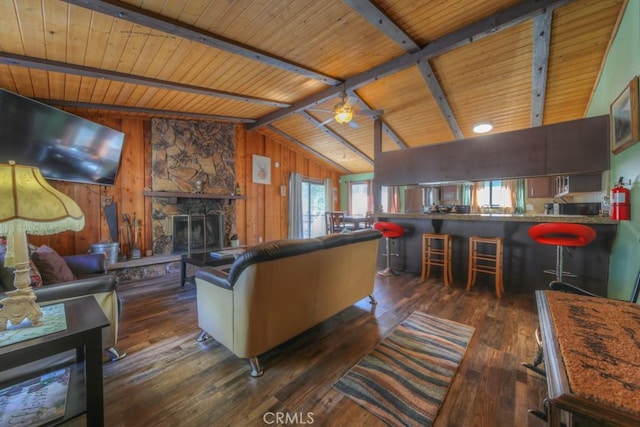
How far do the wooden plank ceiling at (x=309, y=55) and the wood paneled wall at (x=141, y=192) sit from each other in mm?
647

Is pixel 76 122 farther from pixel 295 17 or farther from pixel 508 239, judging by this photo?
pixel 508 239

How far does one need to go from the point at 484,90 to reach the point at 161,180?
5744 millimetres

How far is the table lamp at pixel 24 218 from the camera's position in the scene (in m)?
1.05

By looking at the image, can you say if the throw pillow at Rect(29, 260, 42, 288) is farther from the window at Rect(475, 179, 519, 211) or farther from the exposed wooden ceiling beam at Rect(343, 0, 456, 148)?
the window at Rect(475, 179, 519, 211)

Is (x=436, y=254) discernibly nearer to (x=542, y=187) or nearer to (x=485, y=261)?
(x=485, y=261)

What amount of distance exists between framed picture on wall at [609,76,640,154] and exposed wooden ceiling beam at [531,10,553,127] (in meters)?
1.14

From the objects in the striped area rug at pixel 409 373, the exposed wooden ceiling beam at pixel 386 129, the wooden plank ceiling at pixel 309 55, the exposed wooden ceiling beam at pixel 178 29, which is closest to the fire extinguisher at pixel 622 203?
the striped area rug at pixel 409 373

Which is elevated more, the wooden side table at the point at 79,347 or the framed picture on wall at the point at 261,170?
the framed picture on wall at the point at 261,170

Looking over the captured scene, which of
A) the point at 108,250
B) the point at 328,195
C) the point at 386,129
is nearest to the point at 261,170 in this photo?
the point at 328,195

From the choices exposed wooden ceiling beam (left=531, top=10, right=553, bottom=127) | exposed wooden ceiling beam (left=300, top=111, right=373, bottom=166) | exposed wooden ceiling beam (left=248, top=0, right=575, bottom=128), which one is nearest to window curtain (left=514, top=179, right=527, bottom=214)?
exposed wooden ceiling beam (left=531, top=10, right=553, bottom=127)

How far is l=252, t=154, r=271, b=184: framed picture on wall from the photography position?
6145 mm

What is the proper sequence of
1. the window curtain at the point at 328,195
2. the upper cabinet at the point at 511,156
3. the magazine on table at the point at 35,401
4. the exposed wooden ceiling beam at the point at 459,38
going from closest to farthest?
the magazine on table at the point at 35,401, the exposed wooden ceiling beam at the point at 459,38, the upper cabinet at the point at 511,156, the window curtain at the point at 328,195

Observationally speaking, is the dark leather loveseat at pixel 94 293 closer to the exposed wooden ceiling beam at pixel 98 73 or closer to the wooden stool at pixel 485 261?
the exposed wooden ceiling beam at pixel 98 73

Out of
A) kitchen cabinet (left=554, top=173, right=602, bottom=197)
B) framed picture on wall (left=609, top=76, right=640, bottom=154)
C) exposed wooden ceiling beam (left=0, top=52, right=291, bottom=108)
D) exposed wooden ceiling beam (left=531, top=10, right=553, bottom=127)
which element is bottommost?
kitchen cabinet (left=554, top=173, right=602, bottom=197)
